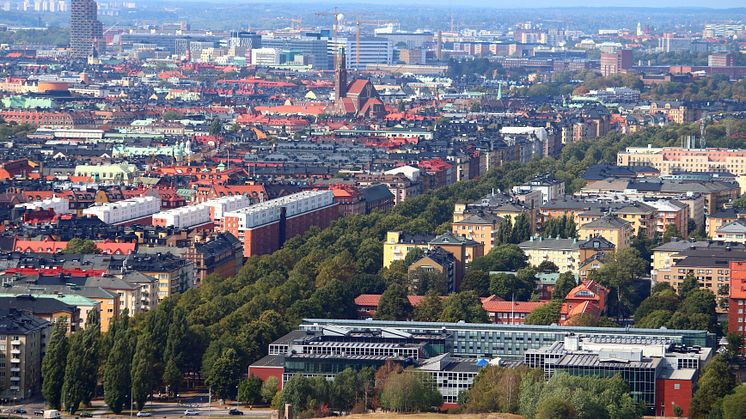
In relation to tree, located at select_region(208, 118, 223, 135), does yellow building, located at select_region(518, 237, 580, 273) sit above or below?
above

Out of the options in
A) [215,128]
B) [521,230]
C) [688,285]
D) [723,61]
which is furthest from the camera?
[723,61]

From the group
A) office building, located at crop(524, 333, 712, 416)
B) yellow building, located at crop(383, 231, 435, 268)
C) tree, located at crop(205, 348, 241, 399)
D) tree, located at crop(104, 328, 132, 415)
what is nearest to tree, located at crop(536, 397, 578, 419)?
office building, located at crop(524, 333, 712, 416)

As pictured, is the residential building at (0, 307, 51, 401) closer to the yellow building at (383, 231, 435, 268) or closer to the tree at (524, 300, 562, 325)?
the tree at (524, 300, 562, 325)

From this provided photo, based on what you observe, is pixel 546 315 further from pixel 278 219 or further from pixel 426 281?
pixel 278 219

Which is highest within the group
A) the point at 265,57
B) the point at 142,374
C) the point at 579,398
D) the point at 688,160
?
the point at 579,398

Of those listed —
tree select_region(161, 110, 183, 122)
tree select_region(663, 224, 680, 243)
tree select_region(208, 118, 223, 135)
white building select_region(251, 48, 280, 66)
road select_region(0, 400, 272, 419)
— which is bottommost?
white building select_region(251, 48, 280, 66)

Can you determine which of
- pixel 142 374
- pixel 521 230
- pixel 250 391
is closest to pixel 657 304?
pixel 521 230

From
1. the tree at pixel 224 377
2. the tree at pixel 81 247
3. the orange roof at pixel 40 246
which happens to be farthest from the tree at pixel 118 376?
the orange roof at pixel 40 246

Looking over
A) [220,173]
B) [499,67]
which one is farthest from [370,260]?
[499,67]
